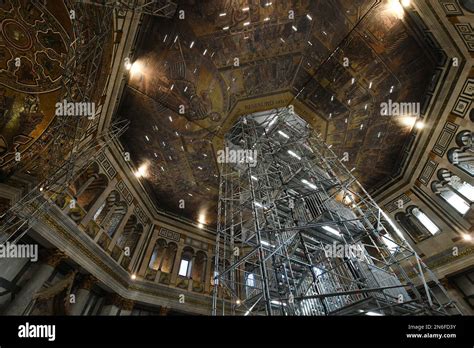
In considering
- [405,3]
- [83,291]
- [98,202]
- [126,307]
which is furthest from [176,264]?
[405,3]

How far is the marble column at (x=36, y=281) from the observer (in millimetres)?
6645

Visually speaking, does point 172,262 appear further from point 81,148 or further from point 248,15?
point 248,15

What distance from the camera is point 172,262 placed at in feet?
42.3

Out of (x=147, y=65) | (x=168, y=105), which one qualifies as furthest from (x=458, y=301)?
(x=147, y=65)

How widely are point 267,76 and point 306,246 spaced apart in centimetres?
735

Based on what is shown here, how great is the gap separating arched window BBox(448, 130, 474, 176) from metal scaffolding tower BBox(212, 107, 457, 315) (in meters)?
4.98

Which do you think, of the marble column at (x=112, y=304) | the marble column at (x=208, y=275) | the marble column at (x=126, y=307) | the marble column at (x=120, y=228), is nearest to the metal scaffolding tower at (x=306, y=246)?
the marble column at (x=208, y=275)

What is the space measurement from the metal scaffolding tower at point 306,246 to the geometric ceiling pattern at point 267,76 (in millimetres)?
1354

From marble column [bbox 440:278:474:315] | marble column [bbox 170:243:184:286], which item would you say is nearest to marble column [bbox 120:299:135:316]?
marble column [bbox 170:243:184:286]

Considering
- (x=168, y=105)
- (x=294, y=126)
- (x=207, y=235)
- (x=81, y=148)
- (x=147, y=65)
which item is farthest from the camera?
(x=207, y=235)

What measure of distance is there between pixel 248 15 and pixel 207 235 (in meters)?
11.9

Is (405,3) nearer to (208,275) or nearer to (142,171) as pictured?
(142,171)

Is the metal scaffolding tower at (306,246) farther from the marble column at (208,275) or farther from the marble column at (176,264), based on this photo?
the marble column at (176,264)

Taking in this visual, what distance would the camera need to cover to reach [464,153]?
9539mm
